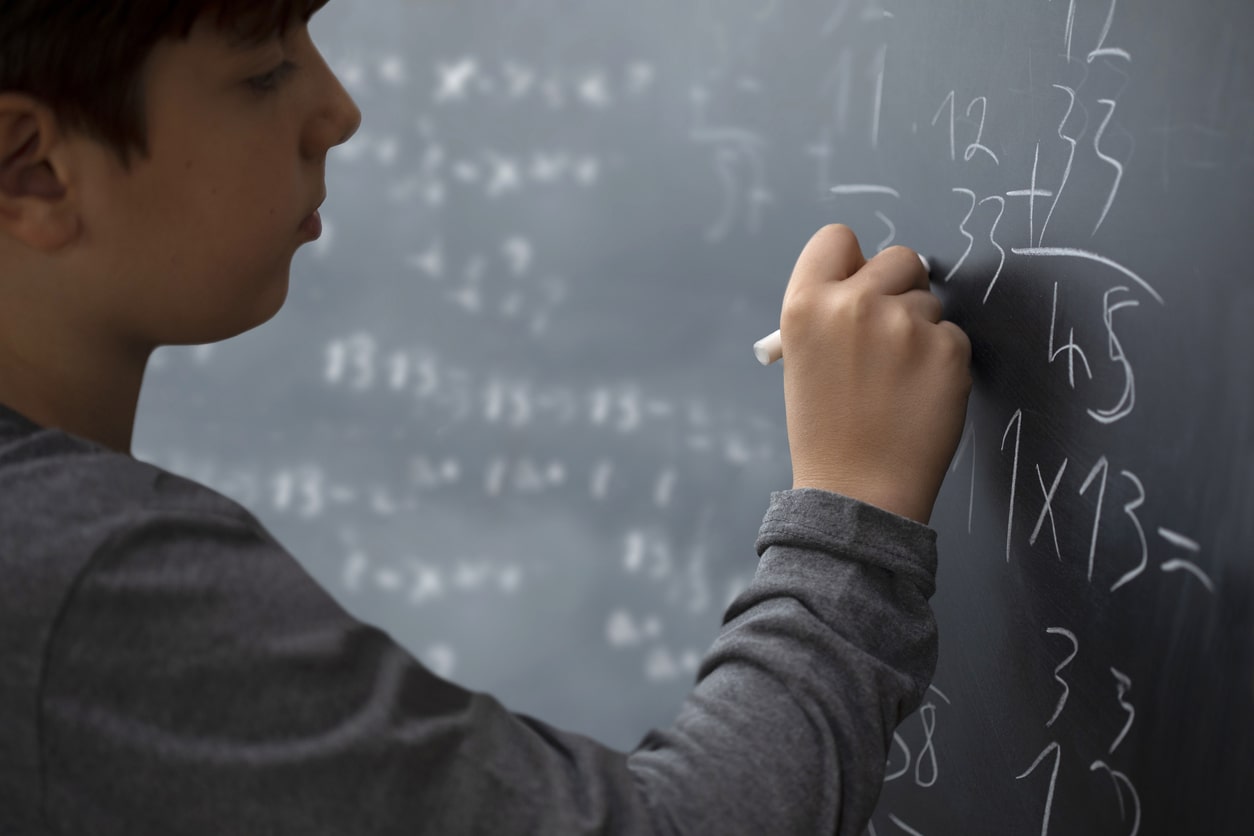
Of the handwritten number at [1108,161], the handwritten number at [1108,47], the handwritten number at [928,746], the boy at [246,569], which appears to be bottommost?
the handwritten number at [928,746]

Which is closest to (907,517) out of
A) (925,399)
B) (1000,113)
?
(925,399)

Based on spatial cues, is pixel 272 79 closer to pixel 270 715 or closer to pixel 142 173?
pixel 142 173

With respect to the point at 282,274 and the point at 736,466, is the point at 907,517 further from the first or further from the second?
→ the point at 736,466

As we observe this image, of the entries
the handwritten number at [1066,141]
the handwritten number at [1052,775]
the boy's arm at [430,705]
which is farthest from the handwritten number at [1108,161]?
the handwritten number at [1052,775]

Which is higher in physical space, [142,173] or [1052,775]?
[142,173]

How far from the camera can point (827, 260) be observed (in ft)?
1.85

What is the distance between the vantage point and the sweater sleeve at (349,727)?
0.34 metres

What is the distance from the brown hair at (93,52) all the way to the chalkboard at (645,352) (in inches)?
14.0

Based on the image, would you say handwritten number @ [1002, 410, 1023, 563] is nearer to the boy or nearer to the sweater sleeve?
the boy

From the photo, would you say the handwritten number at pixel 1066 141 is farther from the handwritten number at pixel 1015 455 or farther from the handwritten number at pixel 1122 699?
the handwritten number at pixel 1122 699

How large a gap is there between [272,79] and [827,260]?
0.90 feet

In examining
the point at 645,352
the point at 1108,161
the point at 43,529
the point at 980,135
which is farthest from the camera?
the point at 645,352

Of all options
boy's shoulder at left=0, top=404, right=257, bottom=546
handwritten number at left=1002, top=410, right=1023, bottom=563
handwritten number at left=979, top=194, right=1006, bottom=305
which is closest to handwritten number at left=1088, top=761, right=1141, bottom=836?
handwritten number at left=1002, top=410, right=1023, bottom=563

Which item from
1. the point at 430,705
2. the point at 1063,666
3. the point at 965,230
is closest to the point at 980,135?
the point at 965,230
